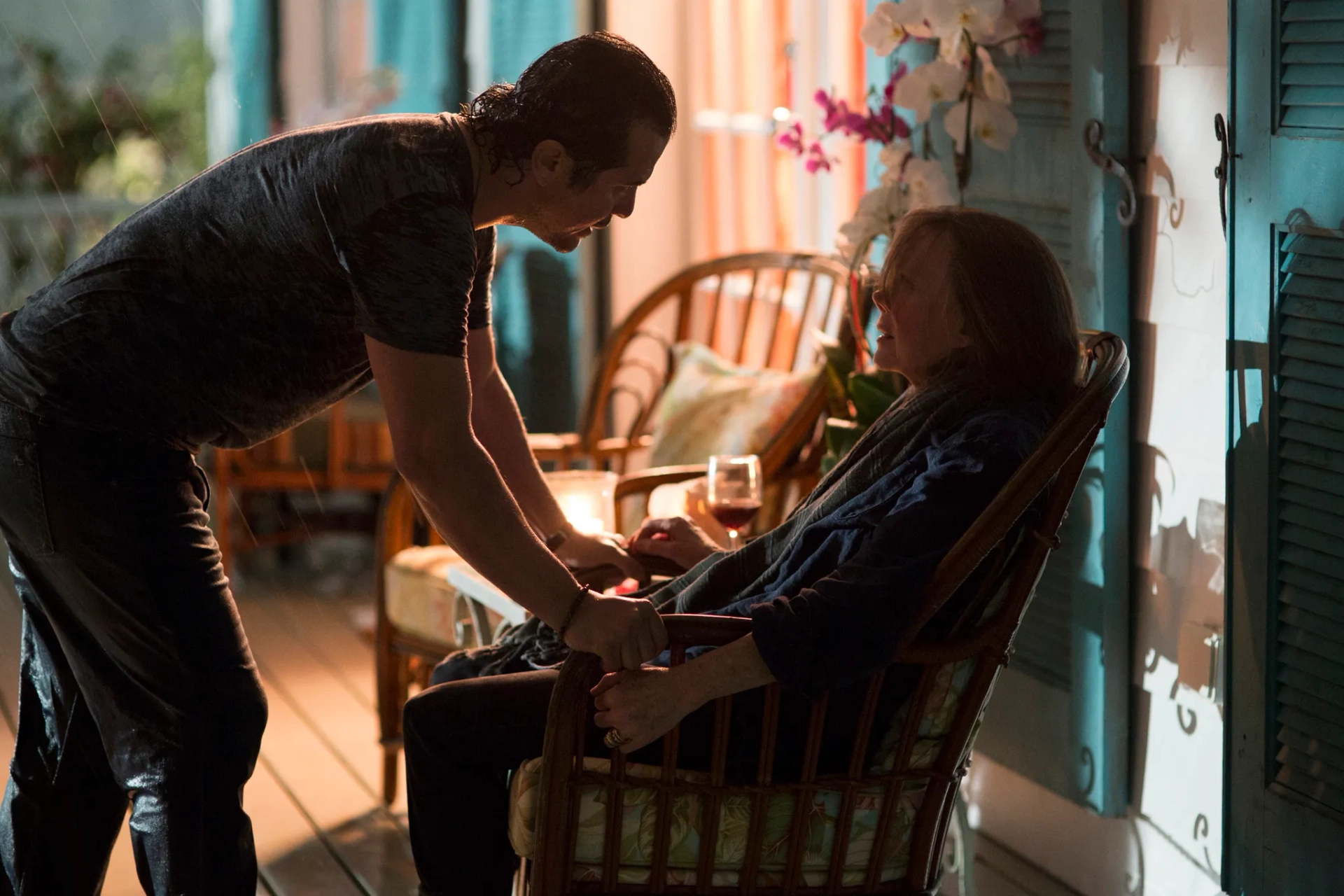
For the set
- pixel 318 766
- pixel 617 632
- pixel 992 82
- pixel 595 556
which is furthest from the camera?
pixel 318 766

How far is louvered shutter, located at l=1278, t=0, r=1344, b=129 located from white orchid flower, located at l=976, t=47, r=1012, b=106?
1.79ft

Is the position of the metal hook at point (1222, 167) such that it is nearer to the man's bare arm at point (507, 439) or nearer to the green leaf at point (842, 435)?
the green leaf at point (842, 435)

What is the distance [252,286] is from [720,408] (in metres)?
1.44

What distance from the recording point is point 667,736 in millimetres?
1571

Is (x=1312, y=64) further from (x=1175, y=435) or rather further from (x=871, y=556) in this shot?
(x=871, y=556)

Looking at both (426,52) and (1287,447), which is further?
(426,52)

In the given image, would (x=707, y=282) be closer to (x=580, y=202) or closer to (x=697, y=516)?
(x=697, y=516)

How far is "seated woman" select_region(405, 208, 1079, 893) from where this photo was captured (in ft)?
5.03

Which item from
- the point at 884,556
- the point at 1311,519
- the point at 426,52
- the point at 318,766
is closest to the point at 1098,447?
the point at 1311,519

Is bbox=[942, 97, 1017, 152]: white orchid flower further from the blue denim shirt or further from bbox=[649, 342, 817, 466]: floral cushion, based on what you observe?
the blue denim shirt

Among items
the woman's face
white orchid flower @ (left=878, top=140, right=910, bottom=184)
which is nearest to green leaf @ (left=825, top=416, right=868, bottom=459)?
white orchid flower @ (left=878, top=140, right=910, bottom=184)

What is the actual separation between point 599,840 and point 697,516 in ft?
2.63

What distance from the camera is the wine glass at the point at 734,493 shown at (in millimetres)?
2113

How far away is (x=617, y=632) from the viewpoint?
1.53 metres
